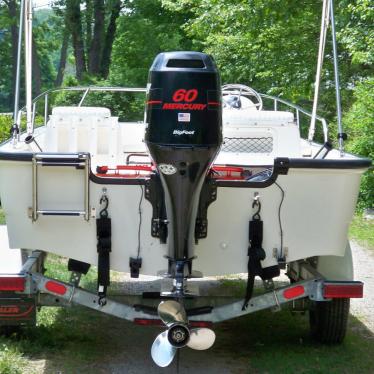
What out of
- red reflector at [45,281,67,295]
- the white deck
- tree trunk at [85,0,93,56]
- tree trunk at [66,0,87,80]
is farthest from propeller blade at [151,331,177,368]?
tree trunk at [85,0,93,56]

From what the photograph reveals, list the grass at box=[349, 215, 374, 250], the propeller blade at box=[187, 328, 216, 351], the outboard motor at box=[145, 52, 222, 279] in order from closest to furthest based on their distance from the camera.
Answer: the outboard motor at box=[145, 52, 222, 279] < the propeller blade at box=[187, 328, 216, 351] < the grass at box=[349, 215, 374, 250]

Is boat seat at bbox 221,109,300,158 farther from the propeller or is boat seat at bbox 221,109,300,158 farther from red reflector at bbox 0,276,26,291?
the propeller

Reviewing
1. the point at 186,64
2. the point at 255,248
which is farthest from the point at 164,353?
the point at 186,64

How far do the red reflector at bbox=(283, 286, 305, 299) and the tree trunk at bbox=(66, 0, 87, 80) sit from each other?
93.8 ft

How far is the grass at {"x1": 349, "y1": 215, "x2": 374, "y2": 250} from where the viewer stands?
39.3 feet

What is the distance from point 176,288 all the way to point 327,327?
181cm

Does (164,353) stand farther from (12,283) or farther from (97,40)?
(97,40)

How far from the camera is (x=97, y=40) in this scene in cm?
3438

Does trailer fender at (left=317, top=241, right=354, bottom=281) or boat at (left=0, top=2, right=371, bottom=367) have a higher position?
boat at (left=0, top=2, right=371, bottom=367)

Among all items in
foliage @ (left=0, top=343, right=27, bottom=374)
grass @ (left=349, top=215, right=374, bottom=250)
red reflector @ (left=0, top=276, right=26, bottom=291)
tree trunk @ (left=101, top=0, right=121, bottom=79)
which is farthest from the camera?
tree trunk @ (left=101, top=0, right=121, bottom=79)

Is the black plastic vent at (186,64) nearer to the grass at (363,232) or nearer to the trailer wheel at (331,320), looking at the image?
the trailer wheel at (331,320)

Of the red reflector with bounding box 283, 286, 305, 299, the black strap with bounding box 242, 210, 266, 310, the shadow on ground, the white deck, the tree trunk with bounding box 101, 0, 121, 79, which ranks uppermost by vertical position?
the tree trunk with bounding box 101, 0, 121, 79

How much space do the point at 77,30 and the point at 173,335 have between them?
102 ft

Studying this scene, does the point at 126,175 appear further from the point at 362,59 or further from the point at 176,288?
the point at 362,59
